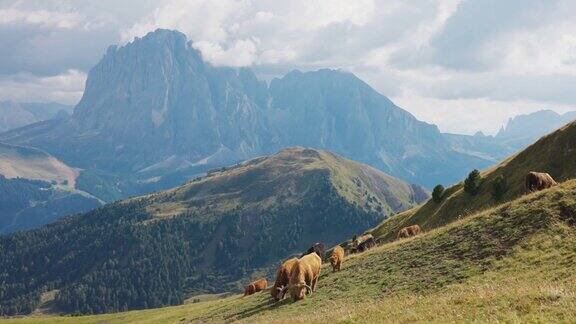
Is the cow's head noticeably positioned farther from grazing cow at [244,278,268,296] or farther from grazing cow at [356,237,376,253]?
grazing cow at [244,278,268,296]

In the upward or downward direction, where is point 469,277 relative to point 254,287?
upward

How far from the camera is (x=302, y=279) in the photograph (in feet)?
121

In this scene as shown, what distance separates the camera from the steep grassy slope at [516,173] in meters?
58.1

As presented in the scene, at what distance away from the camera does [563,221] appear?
3209cm

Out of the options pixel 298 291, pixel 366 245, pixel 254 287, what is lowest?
pixel 254 287

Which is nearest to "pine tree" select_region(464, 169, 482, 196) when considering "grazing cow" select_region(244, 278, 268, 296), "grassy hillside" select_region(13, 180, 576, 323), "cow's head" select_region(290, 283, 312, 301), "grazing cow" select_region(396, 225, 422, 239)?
"grazing cow" select_region(396, 225, 422, 239)

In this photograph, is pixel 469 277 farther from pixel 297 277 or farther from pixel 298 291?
pixel 297 277

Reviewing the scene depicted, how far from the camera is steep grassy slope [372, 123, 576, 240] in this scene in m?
58.1

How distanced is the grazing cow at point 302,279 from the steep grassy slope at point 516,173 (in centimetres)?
2507

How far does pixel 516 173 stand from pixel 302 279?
129 feet

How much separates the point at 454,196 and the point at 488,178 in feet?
18.1

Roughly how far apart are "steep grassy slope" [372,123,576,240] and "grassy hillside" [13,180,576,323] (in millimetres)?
19855

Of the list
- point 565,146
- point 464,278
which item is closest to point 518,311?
point 464,278

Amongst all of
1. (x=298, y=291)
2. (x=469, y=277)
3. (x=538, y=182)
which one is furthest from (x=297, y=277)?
(x=538, y=182)
